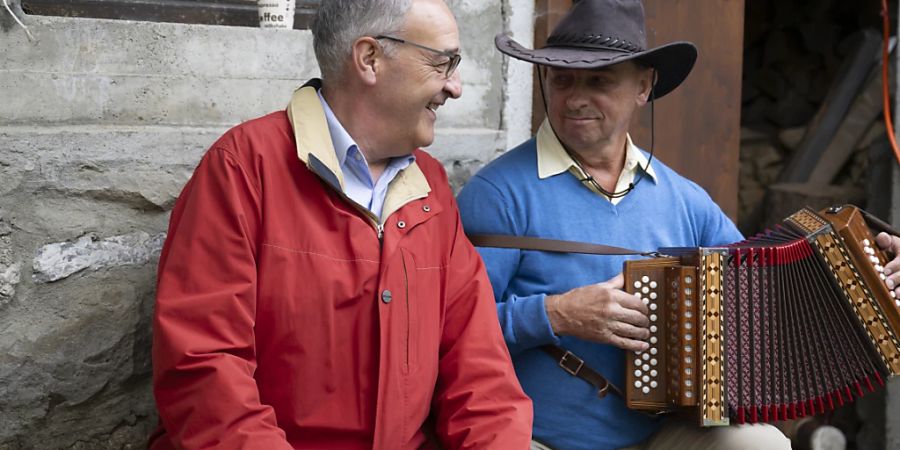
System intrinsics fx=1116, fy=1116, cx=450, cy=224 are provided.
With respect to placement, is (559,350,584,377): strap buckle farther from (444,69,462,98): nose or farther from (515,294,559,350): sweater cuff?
(444,69,462,98): nose

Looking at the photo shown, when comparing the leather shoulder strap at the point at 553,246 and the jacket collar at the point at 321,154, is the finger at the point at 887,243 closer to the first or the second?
the leather shoulder strap at the point at 553,246

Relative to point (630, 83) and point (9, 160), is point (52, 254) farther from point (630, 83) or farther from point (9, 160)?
point (630, 83)

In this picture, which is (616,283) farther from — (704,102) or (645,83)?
(704,102)

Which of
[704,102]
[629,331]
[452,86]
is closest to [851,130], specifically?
[704,102]

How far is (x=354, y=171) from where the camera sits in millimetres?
2621

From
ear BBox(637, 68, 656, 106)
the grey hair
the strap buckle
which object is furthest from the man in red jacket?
ear BBox(637, 68, 656, 106)

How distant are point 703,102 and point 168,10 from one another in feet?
6.53

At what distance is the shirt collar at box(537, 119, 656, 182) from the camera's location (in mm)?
3086

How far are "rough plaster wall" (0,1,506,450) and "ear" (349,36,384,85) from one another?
22.6 inches

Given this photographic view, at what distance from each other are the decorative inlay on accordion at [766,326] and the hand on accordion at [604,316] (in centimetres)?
3

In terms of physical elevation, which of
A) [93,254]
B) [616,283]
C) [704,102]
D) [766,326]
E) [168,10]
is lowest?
[766,326]

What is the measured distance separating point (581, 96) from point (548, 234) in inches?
15.4

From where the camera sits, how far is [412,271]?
2.54 meters

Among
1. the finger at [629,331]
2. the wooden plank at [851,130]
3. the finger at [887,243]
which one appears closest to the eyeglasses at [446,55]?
the finger at [629,331]
